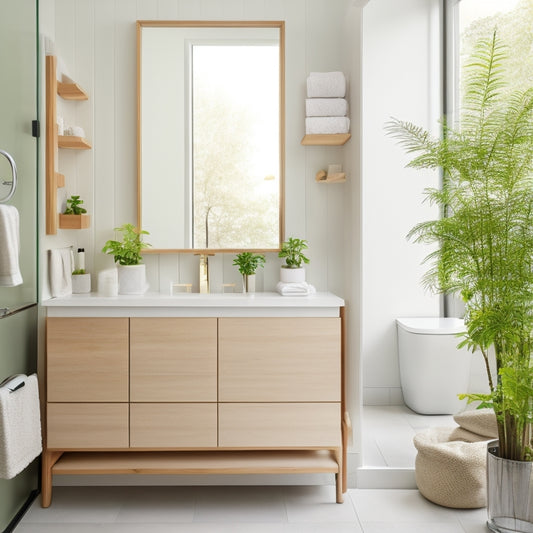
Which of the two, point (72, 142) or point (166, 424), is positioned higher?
point (72, 142)

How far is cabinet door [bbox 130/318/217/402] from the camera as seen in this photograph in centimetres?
261

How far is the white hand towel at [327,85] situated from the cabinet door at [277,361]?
113 cm

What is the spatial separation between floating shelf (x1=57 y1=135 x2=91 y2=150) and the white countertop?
77cm

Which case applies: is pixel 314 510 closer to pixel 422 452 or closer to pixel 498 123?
pixel 422 452

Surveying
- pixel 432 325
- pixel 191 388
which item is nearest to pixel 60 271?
pixel 191 388

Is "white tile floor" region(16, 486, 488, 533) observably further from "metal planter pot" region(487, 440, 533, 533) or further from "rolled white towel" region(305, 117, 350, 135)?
"rolled white towel" region(305, 117, 350, 135)

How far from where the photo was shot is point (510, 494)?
2.30 meters

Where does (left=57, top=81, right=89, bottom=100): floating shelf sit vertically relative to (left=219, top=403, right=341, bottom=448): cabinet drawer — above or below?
above

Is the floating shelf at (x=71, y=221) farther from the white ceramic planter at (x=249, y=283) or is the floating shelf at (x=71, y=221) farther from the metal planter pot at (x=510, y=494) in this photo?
the metal planter pot at (x=510, y=494)

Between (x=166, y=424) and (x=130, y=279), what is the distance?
71cm

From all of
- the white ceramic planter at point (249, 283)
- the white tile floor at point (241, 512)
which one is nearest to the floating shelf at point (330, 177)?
the white ceramic planter at point (249, 283)

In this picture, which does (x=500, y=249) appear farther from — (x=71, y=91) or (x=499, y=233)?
(x=71, y=91)

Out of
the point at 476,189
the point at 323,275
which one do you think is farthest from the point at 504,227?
the point at 323,275

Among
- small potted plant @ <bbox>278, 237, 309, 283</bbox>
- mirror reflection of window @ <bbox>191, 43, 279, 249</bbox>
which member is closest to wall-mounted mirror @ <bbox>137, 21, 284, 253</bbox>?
mirror reflection of window @ <bbox>191, 43, 279, 249</bbox>
